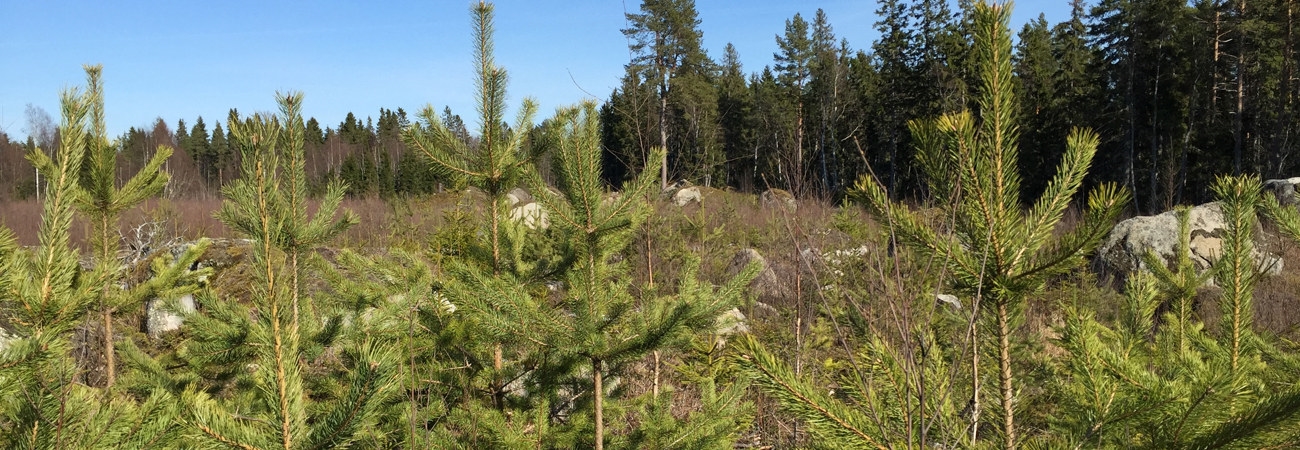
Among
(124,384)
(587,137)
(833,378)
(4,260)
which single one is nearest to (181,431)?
(4,260)

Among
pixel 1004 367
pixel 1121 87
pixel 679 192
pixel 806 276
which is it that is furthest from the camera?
pixel 1121 87

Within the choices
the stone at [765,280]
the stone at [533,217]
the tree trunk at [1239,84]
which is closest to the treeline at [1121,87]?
the tree trunk at [1239,84]

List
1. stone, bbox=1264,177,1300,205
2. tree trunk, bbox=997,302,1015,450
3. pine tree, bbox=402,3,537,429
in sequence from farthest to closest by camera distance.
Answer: stone, bbox=1264,177,1300,205
pine tree, bbox=402,3,537,429
tree trunk, bbox=997,302,1015,450

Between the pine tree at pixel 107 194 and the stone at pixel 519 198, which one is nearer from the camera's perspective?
the pine tree at pixel 107 194

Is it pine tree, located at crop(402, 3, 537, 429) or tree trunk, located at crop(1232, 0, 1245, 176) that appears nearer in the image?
pine tree, located at crop(402, 3, 537, 429)

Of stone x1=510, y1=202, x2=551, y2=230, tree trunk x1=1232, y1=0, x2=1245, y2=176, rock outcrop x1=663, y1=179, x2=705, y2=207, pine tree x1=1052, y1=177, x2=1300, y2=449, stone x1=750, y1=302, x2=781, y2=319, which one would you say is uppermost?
tree trunk x1=1232, y1=0, x2=1245, y2=176

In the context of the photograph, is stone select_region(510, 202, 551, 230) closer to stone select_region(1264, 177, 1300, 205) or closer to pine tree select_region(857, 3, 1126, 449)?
pine tree select_region(857, 3, 1126, 449)

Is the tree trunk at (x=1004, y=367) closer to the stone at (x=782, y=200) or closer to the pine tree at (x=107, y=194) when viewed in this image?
the stone at (x=782, y=200)

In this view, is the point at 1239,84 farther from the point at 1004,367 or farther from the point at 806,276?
the point at 1004,367

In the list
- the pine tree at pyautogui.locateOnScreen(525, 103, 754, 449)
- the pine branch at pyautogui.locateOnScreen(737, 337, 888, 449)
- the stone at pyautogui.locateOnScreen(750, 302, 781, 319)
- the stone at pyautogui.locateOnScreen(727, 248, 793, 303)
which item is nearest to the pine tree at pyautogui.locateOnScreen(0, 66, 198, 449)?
the pine tree at pyautogui.locateOnScreen(525, 103, 754, 449)

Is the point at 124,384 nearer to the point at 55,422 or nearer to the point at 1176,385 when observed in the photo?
the point at 55,422

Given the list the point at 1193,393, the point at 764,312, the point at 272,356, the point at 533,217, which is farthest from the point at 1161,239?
the point at 272,356

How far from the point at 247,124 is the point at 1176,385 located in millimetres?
2264

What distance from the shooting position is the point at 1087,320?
174cm
